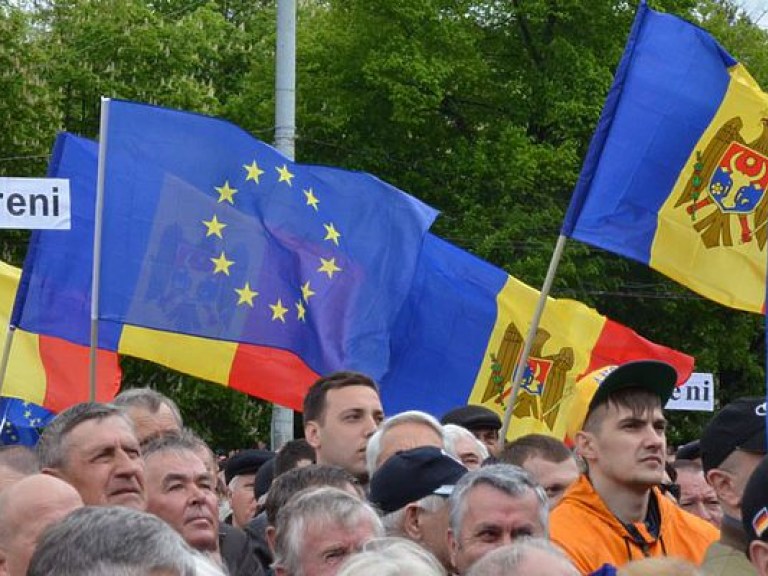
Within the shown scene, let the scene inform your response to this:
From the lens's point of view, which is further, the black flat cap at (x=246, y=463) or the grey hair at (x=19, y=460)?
the black flat cap at (x=246, y=463)

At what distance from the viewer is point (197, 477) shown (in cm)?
682

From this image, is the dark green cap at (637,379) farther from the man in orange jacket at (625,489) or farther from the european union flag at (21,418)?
the european union flag at (21,418)

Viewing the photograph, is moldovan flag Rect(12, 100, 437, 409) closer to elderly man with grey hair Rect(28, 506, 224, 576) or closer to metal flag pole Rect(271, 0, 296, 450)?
metal flag pole Rect(271, 0, 296, 450)

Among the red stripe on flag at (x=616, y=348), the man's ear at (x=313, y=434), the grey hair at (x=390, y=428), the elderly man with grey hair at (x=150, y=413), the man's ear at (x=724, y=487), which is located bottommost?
the red stripe on flag at (x=616, y=348)

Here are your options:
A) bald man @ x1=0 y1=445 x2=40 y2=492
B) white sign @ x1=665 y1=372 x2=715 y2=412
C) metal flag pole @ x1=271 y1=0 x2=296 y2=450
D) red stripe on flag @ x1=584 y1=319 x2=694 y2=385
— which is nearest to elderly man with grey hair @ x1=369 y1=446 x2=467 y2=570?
bald man @ x1=0 y1=445 x2=40 y2=492

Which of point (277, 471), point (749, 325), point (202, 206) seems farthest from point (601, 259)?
point (277, 471)

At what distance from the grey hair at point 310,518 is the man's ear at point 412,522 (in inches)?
15.0

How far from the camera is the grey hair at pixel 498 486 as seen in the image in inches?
237

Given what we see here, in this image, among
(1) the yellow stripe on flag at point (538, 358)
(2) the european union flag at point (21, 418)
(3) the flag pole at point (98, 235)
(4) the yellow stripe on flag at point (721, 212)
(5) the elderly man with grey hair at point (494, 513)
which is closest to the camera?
(5) the elderly man with grey hair at point (494, 513)

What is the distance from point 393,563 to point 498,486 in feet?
4.54

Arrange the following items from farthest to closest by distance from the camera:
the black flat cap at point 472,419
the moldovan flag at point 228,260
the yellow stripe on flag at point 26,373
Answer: the yellow stripe on flag at point 26,373
the moldovan flag at point 228,260
the black flat cap at point 472,419

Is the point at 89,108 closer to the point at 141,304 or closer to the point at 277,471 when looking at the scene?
the point at 141,304

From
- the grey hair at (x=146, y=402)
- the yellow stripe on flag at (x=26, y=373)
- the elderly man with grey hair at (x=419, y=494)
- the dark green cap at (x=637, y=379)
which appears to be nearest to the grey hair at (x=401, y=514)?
the elderly man with grey hair at (x=419, y=494)

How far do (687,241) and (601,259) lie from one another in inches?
943
